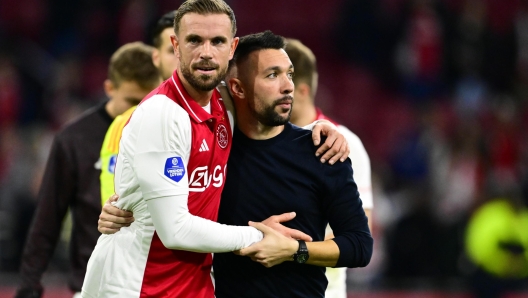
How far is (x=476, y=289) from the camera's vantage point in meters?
9.51

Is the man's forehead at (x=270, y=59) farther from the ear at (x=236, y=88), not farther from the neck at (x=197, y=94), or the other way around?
the neck at (x=197, y=94)

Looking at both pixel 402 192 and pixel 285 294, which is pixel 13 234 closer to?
pixel 402 192

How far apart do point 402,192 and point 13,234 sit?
15.8 ft

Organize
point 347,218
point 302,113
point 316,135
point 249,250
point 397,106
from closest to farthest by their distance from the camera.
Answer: point 249,250
point 347,218
point 316,135
point 302,113
point 397,106

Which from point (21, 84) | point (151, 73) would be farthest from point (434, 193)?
point (151, 73)

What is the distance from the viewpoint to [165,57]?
5051 mm

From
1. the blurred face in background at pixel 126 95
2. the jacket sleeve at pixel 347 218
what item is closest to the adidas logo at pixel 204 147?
the jacket sleeve at pixel 347 218

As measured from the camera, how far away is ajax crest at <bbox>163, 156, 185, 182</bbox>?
3.39 metres

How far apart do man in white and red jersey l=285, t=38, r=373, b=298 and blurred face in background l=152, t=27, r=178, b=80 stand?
0.68m

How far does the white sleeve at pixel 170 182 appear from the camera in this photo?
11.1 ft

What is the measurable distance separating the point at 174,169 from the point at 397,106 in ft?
31.5

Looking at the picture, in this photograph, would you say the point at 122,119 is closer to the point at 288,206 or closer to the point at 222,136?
the point at 222,136

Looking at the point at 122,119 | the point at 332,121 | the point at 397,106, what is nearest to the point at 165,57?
the point at 122,119

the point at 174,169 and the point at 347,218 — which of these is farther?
the point at 347,218
